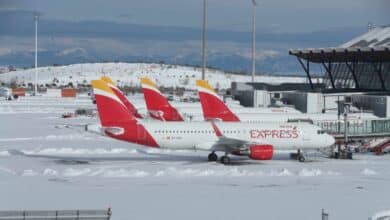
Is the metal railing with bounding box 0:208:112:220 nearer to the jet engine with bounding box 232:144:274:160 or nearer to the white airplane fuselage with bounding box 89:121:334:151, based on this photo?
the white airplane fuselage with bounding box 89:121:334:151

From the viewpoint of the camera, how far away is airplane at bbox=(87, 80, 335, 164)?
45.1 meters

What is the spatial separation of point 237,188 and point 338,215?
8.33 m

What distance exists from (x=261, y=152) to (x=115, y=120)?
10.2 metres

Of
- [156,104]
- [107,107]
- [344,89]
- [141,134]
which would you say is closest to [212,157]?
[141,134]

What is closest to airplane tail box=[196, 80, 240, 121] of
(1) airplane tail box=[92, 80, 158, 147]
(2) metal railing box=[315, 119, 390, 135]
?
(2) metal railing box=[315, 119, 390, 135]

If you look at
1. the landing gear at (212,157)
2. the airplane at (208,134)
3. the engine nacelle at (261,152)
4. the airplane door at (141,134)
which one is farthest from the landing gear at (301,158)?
the airplane door at (141,134)

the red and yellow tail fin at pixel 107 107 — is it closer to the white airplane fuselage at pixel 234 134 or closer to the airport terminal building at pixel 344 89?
the white airplane fuselage at pixel 234 134

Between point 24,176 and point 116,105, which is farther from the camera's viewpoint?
point 116,105

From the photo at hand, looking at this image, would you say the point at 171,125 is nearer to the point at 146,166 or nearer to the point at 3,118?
the point at 146,166

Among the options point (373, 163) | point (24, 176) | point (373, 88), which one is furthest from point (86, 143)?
point (373, 88)

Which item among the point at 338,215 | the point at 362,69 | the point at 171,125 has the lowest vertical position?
the point at 338,215

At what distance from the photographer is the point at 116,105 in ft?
148

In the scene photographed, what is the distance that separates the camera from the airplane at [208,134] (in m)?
45.1

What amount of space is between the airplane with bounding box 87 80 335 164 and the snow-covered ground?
4.05ft
